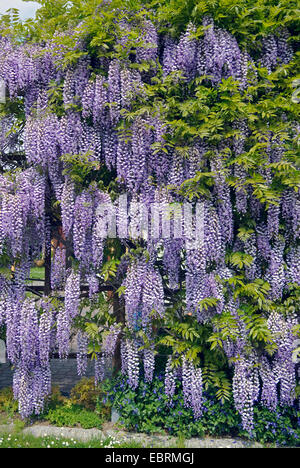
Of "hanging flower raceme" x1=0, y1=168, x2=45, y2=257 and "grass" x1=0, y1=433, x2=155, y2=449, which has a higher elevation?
"hanging flower raceme" x1=0, y1=168, x2=45, y2=257

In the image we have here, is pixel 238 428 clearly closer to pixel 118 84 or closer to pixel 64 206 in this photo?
pixel 64 206

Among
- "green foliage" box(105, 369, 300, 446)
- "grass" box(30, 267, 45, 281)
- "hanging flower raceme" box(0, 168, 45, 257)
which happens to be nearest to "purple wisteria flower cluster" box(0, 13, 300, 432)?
"hanging flower raceme" box(0, 168, 45, 257)

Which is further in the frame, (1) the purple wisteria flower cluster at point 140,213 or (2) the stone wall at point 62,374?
(2) the stone wall at point 62,374

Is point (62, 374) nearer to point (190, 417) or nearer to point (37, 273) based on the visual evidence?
point (37, 273)

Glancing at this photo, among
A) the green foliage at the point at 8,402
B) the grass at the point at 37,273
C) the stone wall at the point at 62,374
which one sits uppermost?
the grass at the point at 37,273

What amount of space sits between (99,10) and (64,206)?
219 cm

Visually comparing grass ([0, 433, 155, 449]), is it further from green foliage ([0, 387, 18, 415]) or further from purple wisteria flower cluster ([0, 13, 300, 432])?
green foliage ([0, 387, 18, 415])

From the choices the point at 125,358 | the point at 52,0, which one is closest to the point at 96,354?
the point at 125,358

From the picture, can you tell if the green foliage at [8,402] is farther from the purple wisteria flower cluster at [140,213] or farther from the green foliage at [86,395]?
the green foliage at [86,395]

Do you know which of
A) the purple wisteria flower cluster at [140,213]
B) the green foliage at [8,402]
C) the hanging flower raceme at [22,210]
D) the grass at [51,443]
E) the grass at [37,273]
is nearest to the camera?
the grass at [51,443]

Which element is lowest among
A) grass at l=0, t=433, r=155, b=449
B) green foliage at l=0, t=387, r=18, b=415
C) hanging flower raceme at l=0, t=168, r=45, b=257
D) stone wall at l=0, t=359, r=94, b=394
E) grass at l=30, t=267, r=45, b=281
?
grass at l=0, t=433, r=155, b=449

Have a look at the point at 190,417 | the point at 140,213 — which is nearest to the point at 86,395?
the point at 190,417

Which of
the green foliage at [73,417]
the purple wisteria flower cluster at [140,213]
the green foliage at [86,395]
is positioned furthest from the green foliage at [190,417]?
the green foliage at [86,395]

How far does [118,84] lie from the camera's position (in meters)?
4.78
